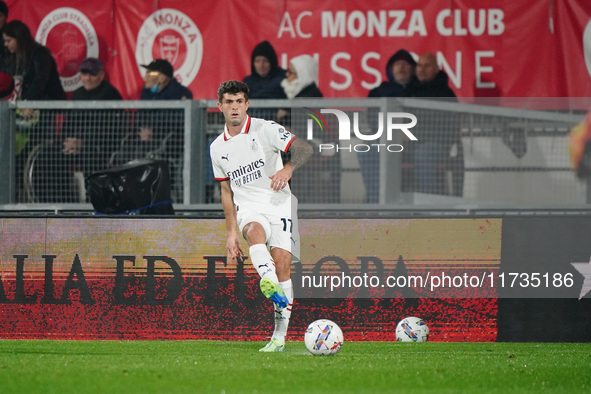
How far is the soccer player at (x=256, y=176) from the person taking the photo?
31.4 ft

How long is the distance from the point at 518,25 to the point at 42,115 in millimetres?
5981

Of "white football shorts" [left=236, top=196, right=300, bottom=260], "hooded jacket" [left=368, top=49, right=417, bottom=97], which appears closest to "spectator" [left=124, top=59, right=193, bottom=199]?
"white football shorts" [left=236, top=196, right=300, bottom=260]

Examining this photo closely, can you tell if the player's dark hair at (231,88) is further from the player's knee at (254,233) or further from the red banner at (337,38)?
the red banner at (337,38)

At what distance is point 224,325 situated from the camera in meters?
11.5

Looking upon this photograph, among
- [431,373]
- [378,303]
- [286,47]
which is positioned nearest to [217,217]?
[378,303]

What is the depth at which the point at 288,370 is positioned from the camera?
25.4 ft

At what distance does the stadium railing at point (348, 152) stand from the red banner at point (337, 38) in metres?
1.85

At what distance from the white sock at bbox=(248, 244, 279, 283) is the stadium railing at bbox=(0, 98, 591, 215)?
7.70ft

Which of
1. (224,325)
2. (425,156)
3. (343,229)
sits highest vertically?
(425,156)

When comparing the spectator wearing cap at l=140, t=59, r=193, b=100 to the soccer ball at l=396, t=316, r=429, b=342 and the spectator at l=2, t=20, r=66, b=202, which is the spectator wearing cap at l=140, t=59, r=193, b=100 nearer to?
the spectator at l=2, t=20, r=66, b=202

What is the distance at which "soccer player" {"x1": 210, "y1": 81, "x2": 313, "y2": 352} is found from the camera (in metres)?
9.59

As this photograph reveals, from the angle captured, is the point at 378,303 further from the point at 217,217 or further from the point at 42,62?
the point at 42,62

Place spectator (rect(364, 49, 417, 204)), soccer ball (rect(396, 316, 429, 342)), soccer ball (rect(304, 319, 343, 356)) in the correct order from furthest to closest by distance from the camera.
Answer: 1. spectator (rect(364, 49, 417, 204))
2. soccer ball (rect(396, 316, 429, 342))
3. soccer ball (rect(304, 319, 343, 356))

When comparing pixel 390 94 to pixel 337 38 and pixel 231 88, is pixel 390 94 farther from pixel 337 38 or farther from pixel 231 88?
pixel 231 88
